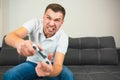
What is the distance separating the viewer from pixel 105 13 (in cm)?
302

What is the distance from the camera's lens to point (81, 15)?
118 inches

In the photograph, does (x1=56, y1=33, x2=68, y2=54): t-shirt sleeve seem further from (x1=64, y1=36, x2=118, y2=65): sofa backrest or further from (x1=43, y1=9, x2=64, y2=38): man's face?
(x1=64, y1=36, x2=118, y2=65): sofa backrest

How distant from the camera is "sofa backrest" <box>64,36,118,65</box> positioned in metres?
2.64

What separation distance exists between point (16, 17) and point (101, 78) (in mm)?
1536

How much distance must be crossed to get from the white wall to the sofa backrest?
29cm

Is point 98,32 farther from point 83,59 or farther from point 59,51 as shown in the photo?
point 59,51

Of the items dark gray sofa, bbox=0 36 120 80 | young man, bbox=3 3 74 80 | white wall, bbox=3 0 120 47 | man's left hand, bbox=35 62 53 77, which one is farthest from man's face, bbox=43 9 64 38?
white wall, bbox=3 0 120 47

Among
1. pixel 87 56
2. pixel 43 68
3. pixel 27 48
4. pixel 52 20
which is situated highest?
pixel 52 20

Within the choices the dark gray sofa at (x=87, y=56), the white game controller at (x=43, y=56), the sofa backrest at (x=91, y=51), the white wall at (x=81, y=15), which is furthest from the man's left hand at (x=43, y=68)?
the white wall at (x=81, y=15)

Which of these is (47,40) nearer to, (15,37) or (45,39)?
(45,39)

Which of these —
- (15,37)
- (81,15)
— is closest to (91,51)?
(81,15)

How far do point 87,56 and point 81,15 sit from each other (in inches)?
26.7

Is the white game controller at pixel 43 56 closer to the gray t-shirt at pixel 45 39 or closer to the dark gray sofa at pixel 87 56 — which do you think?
the gray t-shirt at pixel 45 39

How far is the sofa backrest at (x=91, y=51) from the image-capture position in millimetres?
2639
